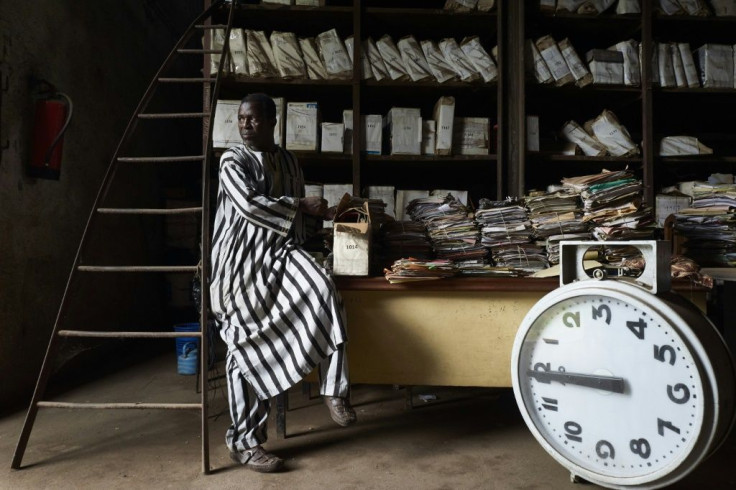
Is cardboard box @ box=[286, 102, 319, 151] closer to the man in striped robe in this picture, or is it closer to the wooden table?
the man in striped robe

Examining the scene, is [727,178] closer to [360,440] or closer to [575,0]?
[575,0]

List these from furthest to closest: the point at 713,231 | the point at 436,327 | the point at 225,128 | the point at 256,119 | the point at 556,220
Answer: the point at 225,128, the point at 713,231, the point at 556,220, the point at 256,119, the point at 436,327

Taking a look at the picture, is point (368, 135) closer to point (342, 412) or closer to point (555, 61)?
point (555, 61)

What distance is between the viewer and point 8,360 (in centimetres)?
269

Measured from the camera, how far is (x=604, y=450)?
4.91ft

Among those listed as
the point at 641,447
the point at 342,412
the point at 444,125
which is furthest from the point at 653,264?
the point at 444,125

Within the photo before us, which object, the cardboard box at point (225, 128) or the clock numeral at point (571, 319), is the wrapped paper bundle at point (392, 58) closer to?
the cardboard box at point (225, 128)

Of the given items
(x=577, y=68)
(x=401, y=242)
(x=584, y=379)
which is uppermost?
(x=577, y=68)

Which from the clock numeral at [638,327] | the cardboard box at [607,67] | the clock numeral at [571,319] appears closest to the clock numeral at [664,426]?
the clock numeral at [638,327]

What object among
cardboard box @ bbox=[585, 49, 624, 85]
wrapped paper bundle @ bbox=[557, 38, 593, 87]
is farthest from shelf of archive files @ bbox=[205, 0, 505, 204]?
cardboard box @ bbox=[585, 49, 624, 85]

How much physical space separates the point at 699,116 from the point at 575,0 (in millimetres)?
1357

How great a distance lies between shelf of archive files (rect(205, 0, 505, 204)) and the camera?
11.0 ft

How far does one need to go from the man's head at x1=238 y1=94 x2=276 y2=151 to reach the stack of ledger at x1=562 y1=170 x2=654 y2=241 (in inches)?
53.5

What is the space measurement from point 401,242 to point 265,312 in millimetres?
→ 699
